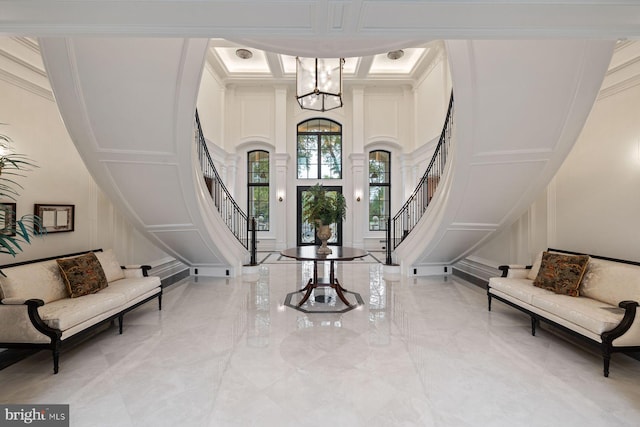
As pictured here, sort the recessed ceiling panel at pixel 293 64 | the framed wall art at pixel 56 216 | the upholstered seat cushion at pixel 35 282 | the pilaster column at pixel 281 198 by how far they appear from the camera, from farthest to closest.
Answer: the pilaster column at pixel 281 198
the recessed ceiling panel at pixel 293 64
the framed wall art at pixel 56 216
the upholstered seat cushion at pixel 35 282

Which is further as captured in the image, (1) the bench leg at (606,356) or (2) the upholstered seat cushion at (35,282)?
(2) the upholstered seat cushion at (35,282)

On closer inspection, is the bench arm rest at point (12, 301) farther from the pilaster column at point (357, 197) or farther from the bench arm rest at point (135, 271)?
the pilaster column at point (357, 197)

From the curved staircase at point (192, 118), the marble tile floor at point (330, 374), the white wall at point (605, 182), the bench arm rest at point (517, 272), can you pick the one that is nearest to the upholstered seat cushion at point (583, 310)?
the marble tile floor at point (330, 374)

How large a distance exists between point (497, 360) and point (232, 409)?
2249mm

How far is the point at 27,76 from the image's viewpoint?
125 inches

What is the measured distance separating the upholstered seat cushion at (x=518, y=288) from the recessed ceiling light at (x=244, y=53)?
8.46m

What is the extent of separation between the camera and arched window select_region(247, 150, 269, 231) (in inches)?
398

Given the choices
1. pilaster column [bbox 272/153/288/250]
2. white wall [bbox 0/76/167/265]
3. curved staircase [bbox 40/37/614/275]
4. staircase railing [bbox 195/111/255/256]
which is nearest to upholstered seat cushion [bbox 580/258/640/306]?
curved staircase [bbox 40/37/614/275]

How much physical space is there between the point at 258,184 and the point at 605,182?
8.71 meters

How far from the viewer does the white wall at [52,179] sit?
3115mm

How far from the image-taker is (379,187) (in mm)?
10188

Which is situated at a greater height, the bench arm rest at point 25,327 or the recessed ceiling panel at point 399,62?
the recessed ceiling panel at point 399,62

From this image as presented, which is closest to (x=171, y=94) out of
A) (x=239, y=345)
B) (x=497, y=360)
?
(x=239, y=345)

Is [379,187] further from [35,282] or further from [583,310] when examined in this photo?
[35,282]
